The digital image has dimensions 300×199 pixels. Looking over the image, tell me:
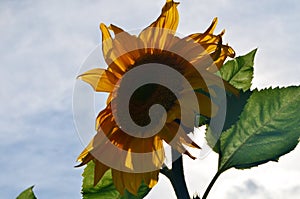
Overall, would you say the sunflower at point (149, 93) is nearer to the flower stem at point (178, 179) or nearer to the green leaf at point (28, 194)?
the flower stem at point (178, 179)

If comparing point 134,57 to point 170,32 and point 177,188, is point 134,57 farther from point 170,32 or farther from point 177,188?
point 177,188

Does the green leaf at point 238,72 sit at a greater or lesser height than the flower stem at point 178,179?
greater

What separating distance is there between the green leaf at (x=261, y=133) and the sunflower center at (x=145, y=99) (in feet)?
0.53

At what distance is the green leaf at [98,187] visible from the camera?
42.8 inches

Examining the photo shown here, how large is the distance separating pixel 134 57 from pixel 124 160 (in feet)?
0.95

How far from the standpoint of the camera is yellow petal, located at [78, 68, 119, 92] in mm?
1065

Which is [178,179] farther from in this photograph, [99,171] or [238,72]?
[238,72]

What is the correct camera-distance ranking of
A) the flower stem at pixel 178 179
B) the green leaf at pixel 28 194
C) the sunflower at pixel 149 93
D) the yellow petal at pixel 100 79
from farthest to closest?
the green leaf at pixel 28 194 → the yellow petal at pixel 100 79 → the sunflower at pixel 149 93 → the flower stem at pixel 178 179

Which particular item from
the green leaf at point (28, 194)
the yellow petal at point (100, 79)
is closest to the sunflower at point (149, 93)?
the yellow petal at point (100, 79)

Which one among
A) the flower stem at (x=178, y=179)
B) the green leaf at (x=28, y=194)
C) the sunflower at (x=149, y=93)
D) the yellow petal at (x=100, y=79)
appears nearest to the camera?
the flower stem at (x=178, y=179)

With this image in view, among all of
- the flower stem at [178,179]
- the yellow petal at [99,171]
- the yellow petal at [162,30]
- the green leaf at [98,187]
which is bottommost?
the flower stem at [178,179]

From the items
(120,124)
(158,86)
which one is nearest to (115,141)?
(120,124)

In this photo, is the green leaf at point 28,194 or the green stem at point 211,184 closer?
the green stem at point 211,184

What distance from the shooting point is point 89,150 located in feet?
3.23
